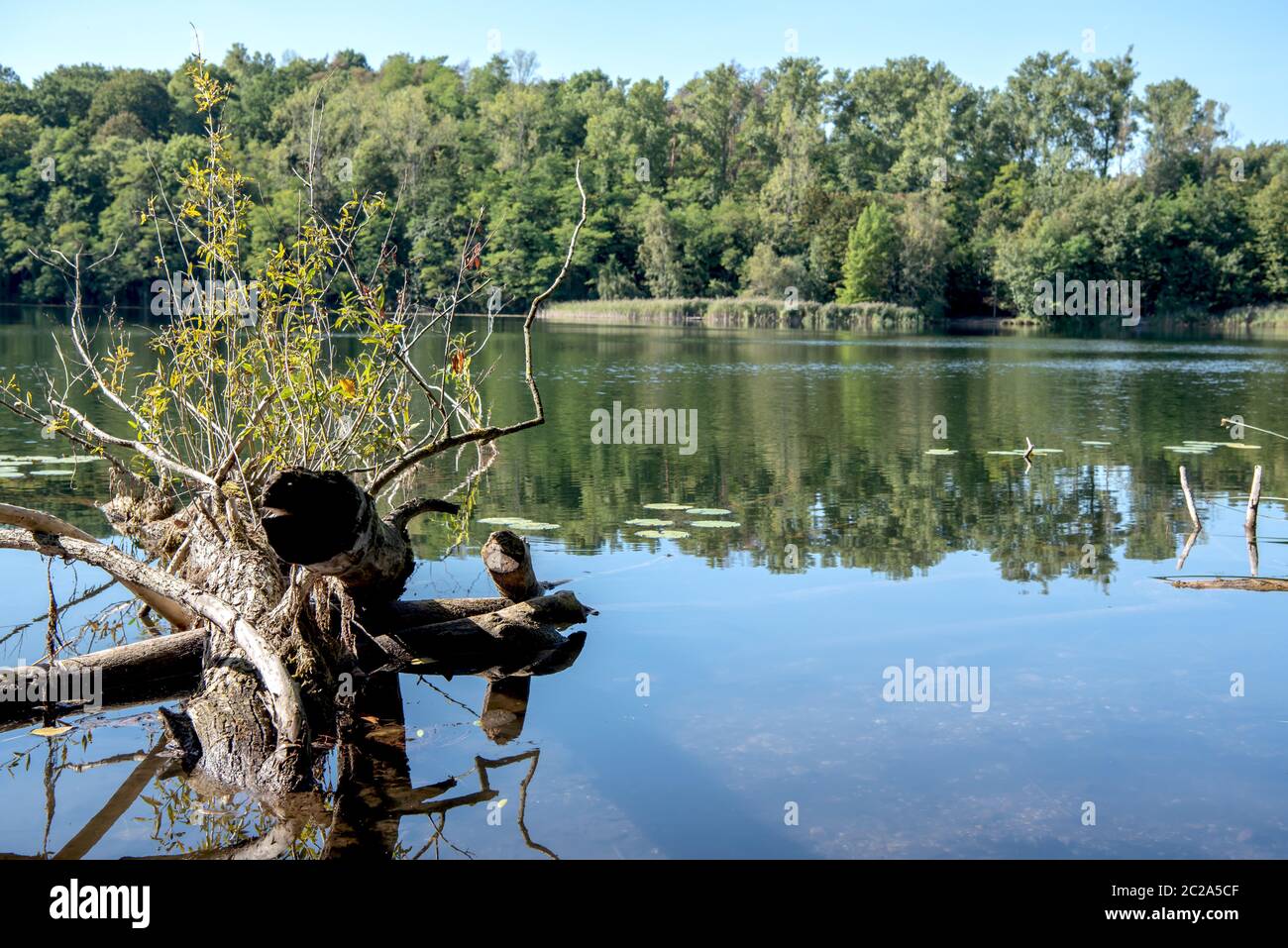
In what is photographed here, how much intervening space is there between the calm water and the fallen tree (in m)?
0.31

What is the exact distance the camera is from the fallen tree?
5762mm

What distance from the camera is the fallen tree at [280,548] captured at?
18.9ft

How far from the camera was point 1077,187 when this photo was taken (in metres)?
80.5

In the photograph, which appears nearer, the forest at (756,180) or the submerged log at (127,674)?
the submerged log at (127,674)

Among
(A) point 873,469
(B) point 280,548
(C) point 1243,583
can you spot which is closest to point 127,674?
(B) point 280,548

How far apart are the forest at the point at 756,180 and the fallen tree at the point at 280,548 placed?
163 ft

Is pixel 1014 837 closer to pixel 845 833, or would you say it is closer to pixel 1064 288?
pixel 845 833

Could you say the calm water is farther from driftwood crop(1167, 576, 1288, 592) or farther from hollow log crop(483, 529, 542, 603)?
hollow log crop(483, 529, 542, 603)

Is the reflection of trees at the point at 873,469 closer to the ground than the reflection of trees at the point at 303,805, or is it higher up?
higher up

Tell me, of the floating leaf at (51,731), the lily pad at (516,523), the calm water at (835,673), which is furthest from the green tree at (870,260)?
the floating leaf at (51,731)


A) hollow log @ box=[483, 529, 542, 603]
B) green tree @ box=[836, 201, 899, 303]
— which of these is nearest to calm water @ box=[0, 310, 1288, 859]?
hollow log @ box=[483, 529, 542, 603]

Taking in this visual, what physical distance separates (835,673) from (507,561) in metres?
2.07

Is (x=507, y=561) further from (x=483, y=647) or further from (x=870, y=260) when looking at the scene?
(x=870, y=260)

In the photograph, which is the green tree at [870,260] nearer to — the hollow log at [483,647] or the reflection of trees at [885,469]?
the reflection of trees at [885,469]
